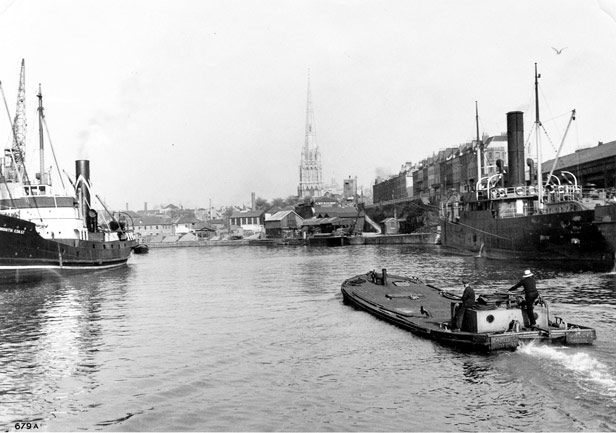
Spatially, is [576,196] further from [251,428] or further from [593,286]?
[251,428]

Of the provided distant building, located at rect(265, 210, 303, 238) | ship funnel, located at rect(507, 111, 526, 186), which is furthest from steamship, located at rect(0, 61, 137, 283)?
distant building, located at rect(265, 210, 303, 238)

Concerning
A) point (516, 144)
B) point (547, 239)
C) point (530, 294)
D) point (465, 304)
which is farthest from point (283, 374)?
point (516, 144)

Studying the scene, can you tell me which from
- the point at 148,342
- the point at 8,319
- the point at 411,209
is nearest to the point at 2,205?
the point at 8,319

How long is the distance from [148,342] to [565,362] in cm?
1430

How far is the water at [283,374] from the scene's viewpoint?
1368 cm

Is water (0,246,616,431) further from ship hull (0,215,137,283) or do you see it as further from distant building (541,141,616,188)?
distant building (541,141,616,188)

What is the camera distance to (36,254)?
47469mm

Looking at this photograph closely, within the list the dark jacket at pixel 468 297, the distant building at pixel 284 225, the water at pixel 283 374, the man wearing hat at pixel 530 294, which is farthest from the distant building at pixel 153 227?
the man wearing hat at pixel 530 294

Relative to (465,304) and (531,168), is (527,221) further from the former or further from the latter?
(465,304)

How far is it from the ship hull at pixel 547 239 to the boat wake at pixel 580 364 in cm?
2911

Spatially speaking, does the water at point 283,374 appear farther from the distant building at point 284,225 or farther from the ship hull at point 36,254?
the distant building at point 284,225

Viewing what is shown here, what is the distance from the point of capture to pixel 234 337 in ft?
76.4

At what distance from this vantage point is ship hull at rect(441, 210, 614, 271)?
45219mm

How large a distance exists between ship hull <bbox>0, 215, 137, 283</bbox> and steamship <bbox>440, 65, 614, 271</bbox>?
3831 centimetres
